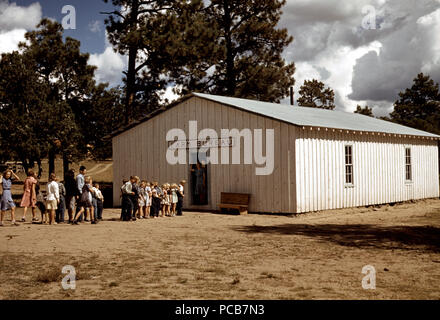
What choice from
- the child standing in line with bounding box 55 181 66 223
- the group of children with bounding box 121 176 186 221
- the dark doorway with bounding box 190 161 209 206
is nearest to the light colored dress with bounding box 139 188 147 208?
the group of children with bounding box 121 176 186 221

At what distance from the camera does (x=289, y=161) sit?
1703 centimetres

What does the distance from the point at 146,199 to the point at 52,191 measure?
3.34 metres

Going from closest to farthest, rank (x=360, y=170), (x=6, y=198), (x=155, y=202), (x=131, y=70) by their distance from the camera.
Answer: (x=6, y=198) < (x=155, y=202) < (x=360, y=170) < (x=131, y=70)

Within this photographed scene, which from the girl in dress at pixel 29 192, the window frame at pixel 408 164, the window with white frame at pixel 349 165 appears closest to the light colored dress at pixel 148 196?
the girl in dress at pixel 29 192

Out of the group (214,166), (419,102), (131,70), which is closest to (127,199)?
(214,166)

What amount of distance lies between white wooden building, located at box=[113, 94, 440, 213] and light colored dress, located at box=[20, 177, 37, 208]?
667 cm

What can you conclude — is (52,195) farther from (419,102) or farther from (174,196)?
(419,102)

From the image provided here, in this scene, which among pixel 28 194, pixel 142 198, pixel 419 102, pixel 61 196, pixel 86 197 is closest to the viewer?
pixel 86 197

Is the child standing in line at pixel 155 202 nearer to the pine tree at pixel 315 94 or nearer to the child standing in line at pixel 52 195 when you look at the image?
the child standing in line at pixel 52 195

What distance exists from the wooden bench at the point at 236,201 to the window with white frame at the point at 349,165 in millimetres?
4241

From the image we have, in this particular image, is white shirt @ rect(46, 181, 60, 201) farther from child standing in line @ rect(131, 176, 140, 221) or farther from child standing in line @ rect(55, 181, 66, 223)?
child standing in line @ rect(131, 176, 140, 221)
